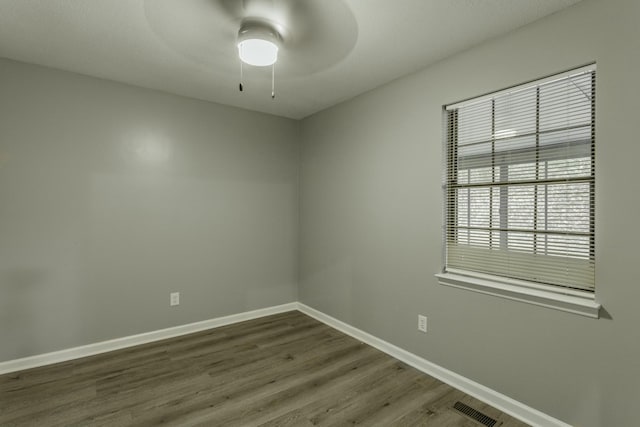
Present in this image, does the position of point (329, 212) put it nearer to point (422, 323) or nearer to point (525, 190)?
point (422, 323)

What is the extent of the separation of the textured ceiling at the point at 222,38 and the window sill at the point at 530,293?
1.68 meters

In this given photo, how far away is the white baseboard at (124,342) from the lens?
2.64 m

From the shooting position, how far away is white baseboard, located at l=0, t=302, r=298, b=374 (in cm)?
264

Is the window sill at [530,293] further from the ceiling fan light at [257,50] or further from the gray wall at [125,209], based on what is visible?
the gray wall at [125,209]

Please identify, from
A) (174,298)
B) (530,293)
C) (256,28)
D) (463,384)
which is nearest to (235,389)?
(174,298)

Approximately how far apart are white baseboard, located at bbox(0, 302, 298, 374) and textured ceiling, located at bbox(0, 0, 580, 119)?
243cm

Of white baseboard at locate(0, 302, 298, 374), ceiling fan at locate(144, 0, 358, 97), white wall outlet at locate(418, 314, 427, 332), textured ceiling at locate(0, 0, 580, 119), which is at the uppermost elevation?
textured ceiling at locate(0, 0, 580, 119)

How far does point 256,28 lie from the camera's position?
6.64 feet

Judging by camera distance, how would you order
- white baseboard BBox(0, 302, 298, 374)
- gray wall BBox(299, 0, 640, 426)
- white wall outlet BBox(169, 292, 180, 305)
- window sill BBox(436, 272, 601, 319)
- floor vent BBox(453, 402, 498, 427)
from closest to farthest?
gray wall BBox(299, 0, 640, 426) < window sill BBox(436, 272, 601, 319) < floor vent BBox(453, 402, 498, 427) < white baseboard BBox(0, 302, 298, 374) < white wall outlet BBox(169, 292, 180, 305)

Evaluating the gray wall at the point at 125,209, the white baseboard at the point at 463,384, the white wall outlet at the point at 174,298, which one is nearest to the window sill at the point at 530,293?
the white baseboard at the point at 463,384

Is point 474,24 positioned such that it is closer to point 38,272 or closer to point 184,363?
point 184,363

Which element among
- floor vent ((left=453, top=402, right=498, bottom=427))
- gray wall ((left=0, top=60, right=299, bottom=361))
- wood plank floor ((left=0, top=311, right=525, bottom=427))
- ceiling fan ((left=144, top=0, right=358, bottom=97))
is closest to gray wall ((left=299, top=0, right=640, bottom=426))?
floor vent ((left=453, top=402, right=498, bottom=427))

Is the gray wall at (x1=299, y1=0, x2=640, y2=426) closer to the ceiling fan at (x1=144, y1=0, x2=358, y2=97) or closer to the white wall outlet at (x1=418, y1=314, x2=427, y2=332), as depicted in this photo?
the white wall outlet at (x1=418, y1=314, x2=427, y2=332)

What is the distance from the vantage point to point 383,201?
9.98ft
